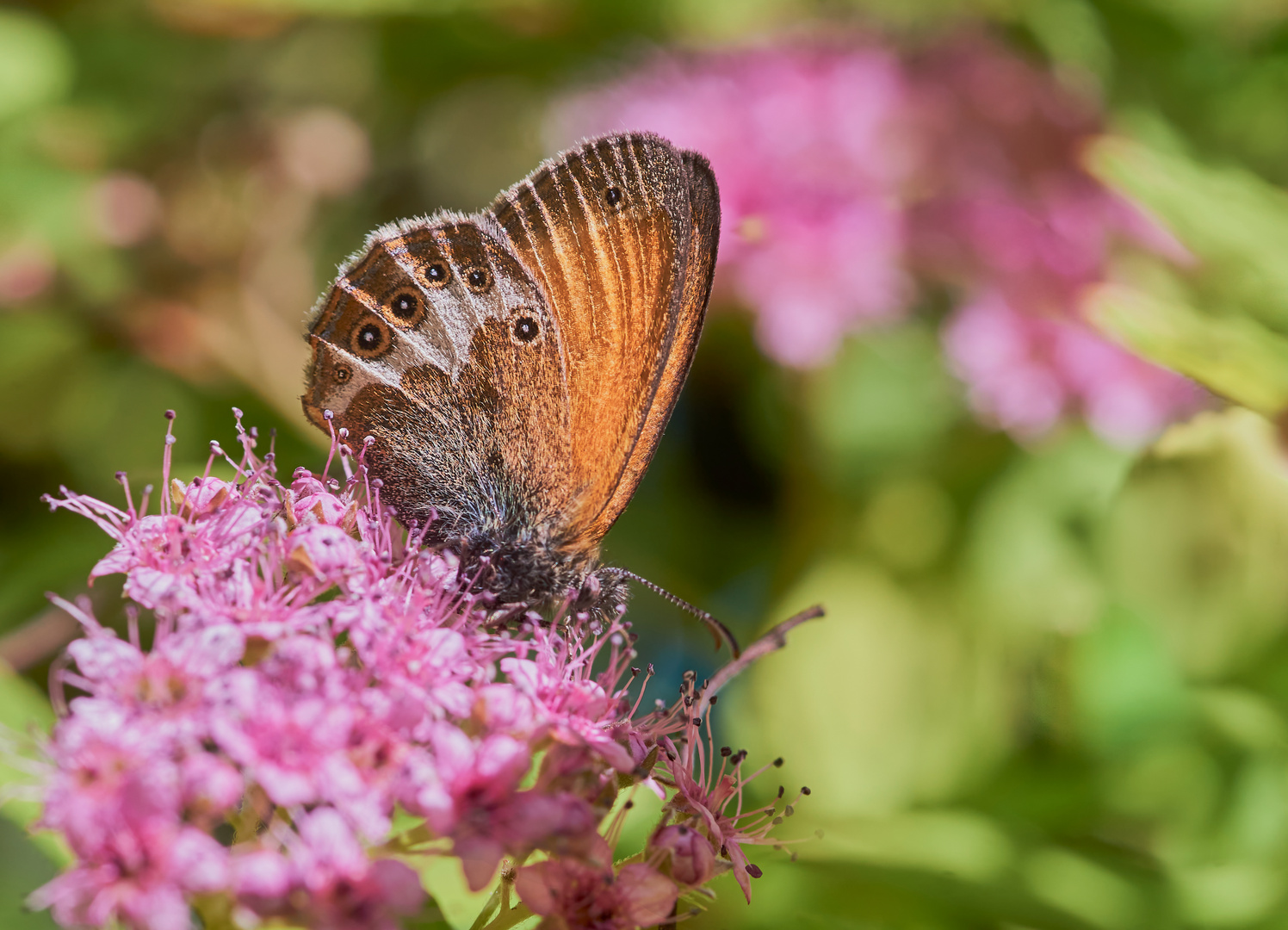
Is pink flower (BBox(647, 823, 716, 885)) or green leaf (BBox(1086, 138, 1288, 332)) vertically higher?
green leaf (BBox(1086, 138, 1288, 332))

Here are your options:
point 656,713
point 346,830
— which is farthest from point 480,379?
point 346,830

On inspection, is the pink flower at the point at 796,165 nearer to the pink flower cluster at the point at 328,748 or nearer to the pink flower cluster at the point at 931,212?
the pink flower cluster at the point at 931,212

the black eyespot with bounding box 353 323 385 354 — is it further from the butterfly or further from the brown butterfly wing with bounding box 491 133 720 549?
the brown butterfly wing with bounding box 491 133 720 549

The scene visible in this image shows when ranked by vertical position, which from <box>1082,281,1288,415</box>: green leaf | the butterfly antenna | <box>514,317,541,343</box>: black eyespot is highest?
<box>1082,281,1288,415</box>: green leaf

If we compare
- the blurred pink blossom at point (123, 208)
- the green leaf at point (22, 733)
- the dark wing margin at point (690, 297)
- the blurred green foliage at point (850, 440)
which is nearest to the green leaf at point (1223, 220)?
the blurred green foliage at point (850, 440)

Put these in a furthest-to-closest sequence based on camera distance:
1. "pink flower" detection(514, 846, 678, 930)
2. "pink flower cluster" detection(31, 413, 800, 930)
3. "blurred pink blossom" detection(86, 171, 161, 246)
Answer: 1. "blurred pink blossom" detection(86, 171, 161, 246)
2. "pink flower" detection(514, 846, 678, 930)
3. "pink flower cluster" detection(31, 413, 800, 930)

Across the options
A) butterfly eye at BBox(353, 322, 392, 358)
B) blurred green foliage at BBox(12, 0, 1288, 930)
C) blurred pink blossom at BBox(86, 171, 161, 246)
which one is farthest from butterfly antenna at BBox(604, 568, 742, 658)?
blurred pink blossom at BBox(86, 171, 161, 246)

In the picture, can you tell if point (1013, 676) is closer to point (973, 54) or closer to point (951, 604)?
point (951, 604)
